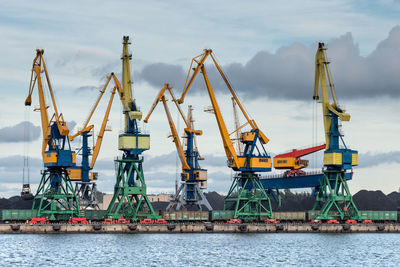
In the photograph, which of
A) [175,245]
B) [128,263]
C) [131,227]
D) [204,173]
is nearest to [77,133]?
[204,173]

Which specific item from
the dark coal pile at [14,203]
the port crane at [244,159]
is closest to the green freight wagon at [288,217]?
the port crane at [244,159]

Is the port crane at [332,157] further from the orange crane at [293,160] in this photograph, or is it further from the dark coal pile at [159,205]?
the dark coal pile at [159,205]

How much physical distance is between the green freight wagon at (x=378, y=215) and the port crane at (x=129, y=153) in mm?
39148

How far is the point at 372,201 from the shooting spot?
7032 inches

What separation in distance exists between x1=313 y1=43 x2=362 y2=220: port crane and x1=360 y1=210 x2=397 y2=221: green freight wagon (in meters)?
5.04

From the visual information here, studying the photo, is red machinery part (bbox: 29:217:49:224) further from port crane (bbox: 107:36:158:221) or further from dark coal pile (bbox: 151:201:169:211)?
dark coal pile (bbox: 151:201:169:211)

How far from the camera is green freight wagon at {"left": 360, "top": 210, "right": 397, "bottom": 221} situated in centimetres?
13593

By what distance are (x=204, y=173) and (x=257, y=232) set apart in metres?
38.6

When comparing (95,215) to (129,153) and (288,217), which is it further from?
(288,217)

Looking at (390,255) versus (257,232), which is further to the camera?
(257,232)

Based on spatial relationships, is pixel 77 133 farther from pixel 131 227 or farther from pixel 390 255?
pixel 390 255

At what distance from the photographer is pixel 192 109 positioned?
6747 inches

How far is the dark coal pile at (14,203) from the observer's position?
163m

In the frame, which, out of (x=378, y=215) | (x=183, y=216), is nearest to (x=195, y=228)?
(x=183, y=216)
